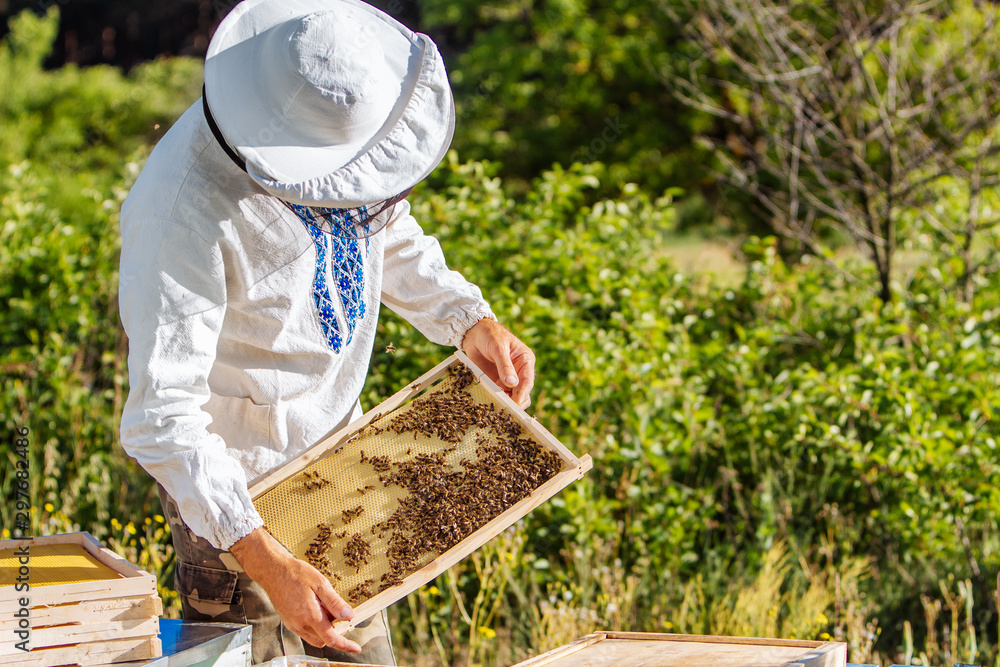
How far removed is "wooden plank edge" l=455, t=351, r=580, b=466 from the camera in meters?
1.98

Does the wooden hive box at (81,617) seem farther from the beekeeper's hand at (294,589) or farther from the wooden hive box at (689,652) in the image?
the wooden hive box at (689,652)

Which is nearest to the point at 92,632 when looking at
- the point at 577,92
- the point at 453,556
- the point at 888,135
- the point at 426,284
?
the point at 453,556

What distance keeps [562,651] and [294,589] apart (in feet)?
1.88

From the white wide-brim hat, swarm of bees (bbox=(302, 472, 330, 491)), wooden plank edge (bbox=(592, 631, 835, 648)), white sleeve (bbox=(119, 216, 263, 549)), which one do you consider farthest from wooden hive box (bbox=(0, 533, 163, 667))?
wooden plank edge (bbox=(592, 631, 835, 648))

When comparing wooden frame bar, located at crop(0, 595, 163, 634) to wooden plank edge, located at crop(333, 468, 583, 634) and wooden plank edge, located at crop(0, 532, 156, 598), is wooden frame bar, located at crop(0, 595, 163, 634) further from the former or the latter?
wooden plank edge, located at crop(333, 468, 583, 634)

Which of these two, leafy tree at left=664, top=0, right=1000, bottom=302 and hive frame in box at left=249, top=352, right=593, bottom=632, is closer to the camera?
hive frame in box at left=249, top=352, right=593, bottom=632

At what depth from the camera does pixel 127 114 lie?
12.9 metres

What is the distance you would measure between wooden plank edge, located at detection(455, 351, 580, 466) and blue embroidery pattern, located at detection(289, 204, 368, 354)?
0.31 metres

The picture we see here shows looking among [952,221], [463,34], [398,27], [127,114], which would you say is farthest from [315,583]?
[127,114]

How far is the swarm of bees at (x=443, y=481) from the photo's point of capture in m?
1.89

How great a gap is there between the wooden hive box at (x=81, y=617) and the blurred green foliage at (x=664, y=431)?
4.97 feet

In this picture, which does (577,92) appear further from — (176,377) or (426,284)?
(176,377)

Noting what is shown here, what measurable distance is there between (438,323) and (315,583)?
0.89 metres

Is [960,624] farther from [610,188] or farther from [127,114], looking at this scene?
[127,114]
